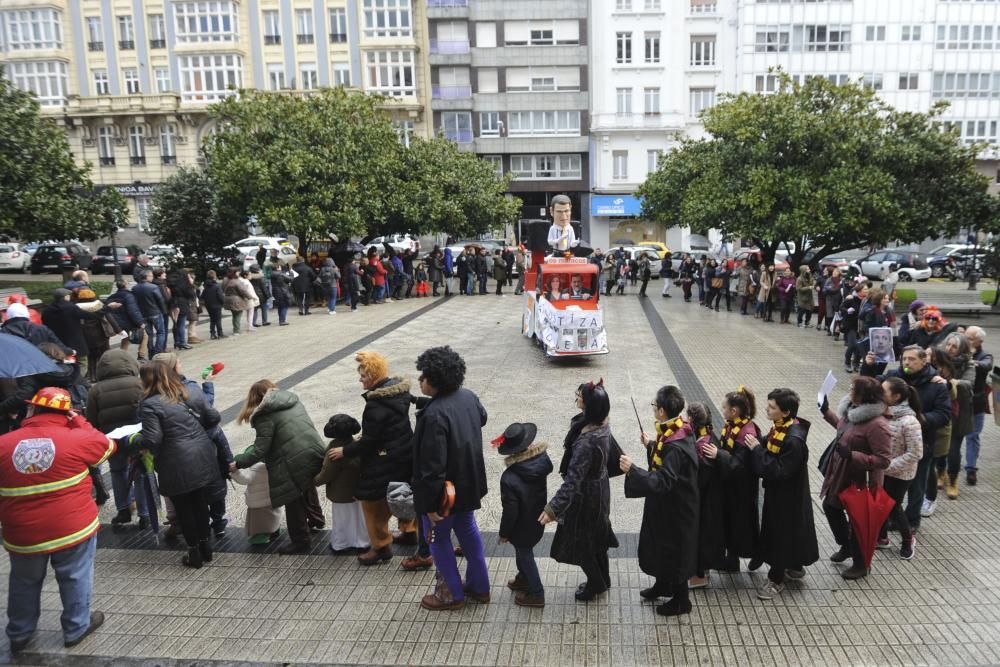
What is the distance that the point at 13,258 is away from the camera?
104 feet

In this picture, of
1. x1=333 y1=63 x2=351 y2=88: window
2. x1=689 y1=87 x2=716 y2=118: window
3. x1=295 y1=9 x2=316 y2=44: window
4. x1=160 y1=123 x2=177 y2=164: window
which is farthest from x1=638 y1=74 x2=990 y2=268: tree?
x1=160 y1=123 x2=177 y2=164: window

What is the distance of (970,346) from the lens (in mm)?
6996

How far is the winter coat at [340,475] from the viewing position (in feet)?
18.6

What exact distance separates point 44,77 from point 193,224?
29.0 meters

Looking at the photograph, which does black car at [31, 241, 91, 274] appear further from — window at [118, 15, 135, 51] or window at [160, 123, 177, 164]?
window at [118, 15, 135, 51]

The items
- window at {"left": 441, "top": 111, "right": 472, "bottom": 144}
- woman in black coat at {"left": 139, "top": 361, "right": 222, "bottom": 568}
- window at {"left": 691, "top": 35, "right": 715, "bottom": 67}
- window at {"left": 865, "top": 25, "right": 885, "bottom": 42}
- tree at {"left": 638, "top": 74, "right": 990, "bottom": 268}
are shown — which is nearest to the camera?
woman in black coat at {"left": 139, "top": 361, "right": 222, "bottom": 568}

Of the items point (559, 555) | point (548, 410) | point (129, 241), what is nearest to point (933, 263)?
point (548, 410)

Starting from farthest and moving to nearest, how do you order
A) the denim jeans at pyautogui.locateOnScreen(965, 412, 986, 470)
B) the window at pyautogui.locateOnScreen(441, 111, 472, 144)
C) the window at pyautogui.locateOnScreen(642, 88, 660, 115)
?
the window at pyautogui.locateOnScreen(441, 111, 472, 144) < the window at pyautogui.locateOnScreen(642, 88, 660, 115) < the denim jeans at pyautogui.locateOnScreen(965, 412, 986, 470)

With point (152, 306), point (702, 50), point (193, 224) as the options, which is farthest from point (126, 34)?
point (152, 306)

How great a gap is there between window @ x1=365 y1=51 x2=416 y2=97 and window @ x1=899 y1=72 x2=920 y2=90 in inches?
1115

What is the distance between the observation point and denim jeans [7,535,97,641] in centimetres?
465

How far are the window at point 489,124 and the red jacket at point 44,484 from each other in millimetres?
40070

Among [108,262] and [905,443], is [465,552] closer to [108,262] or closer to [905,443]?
[905,443]

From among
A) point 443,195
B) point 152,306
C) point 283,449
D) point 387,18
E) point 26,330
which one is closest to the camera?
point 283,449
